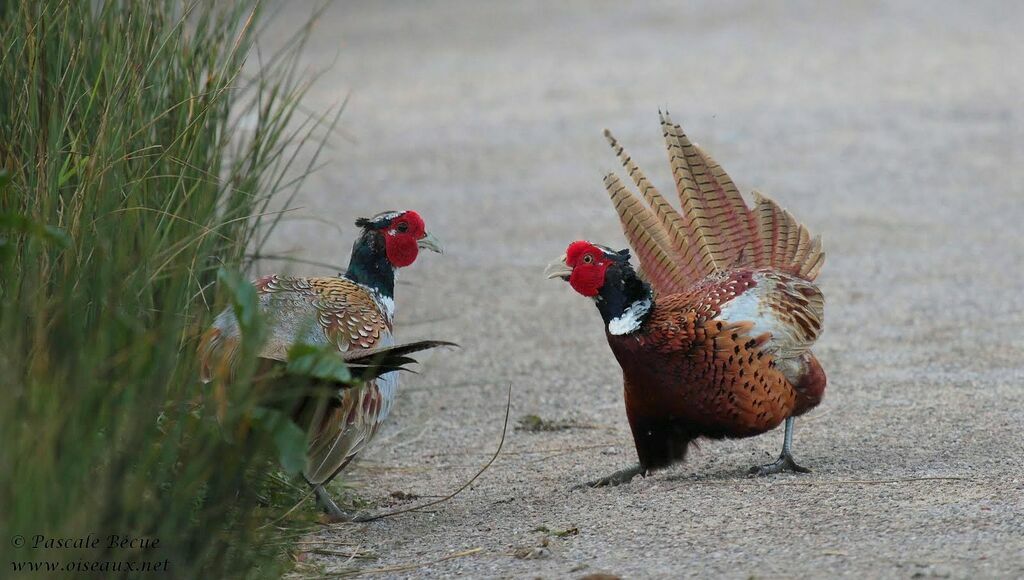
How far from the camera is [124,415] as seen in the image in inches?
110

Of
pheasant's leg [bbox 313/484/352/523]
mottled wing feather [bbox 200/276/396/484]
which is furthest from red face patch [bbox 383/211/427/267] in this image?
pheasant's leg [bbox 313/484/352/523]

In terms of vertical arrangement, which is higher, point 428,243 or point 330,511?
point 428,243

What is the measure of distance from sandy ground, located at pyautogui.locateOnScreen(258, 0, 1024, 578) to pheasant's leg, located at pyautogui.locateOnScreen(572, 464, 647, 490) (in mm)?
57

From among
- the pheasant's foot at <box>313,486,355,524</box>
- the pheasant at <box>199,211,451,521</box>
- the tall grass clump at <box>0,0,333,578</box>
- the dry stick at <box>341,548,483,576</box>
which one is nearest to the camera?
the tall grass clump at <box>0,0,333,578</box>

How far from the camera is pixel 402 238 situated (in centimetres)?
462

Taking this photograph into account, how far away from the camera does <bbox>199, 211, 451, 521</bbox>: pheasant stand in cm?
375

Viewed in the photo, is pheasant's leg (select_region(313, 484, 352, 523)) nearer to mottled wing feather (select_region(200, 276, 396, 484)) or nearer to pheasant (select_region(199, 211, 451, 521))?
pheasant (select_region(199, 211, 451, 521))

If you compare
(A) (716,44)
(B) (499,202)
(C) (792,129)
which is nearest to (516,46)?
(A) (716,44)

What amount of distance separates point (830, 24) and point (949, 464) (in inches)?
431

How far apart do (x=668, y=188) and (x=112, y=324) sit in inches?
250

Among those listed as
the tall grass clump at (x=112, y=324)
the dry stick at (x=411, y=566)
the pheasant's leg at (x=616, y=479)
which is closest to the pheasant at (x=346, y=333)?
the tall grass clump at (x=112, y=324)

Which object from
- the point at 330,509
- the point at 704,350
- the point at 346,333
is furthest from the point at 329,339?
the point at 704,350

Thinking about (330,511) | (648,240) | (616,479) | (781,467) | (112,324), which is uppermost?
(648,240)

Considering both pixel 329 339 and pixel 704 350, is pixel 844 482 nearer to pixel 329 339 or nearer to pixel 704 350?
pixel 704 350
